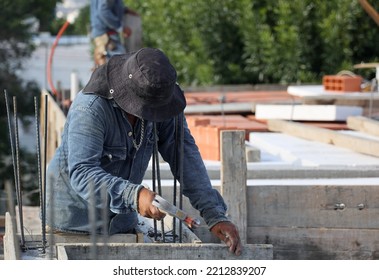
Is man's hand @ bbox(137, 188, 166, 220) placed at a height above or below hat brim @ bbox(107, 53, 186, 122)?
below

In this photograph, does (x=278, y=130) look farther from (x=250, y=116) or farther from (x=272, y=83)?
(x=272, y=83)

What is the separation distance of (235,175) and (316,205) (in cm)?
55

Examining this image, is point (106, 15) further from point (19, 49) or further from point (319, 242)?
point (19, 49)

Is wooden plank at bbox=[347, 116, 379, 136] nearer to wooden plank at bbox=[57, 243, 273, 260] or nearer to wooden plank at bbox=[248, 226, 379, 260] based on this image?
wooden plank at bbox=[248, 226, 379, 260]

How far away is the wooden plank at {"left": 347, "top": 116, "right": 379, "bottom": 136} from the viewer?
927 centimetres

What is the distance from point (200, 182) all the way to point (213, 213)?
19 cm

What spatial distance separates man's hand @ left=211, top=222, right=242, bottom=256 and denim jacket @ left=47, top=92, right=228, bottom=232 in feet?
0.13

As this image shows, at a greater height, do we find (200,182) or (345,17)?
(345,17)

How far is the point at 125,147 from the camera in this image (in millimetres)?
5316

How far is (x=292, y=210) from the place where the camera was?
675 cm

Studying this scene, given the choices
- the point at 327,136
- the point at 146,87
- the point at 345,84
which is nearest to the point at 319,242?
the point at 146,87

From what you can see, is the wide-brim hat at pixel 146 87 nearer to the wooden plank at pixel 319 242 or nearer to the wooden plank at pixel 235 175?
the wooden plank at pixel 235 175

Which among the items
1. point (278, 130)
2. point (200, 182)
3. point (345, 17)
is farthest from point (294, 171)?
point (345, 17)

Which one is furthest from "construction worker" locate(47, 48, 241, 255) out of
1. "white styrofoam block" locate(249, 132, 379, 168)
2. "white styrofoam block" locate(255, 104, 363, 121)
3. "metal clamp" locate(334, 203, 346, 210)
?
"white styrofoam block" locate(255, 104, 363, 121)
